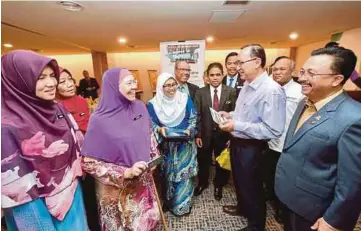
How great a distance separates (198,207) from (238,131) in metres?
1.16

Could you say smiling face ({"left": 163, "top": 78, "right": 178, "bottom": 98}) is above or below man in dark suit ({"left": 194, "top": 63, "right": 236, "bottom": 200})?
above

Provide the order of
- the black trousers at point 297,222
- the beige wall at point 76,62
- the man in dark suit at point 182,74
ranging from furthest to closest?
the beige wall at point 76,62 → the man in dark suit at point 182,74 → the black trousers at point 297,222

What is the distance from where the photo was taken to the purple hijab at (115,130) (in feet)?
4.01

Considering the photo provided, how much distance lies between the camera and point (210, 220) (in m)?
2.08

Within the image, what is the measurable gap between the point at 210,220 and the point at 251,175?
78 centimetres

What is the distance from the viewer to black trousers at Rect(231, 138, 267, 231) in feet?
5.19

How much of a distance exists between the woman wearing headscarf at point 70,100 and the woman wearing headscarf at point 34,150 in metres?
0.85

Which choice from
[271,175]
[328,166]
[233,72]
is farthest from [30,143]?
[233,72]

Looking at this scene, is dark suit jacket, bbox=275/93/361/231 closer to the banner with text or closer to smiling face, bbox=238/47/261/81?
smiling face, bbox=238/47/261/81

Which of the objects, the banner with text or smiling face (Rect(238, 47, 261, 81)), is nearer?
smiling face (Rect(238, 47, 261, 81))

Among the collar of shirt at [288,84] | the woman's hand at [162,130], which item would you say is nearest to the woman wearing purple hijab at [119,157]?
the woman's hand at [162,130]

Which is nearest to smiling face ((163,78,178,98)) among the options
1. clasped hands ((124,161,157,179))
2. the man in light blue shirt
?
the man in light blue shirt

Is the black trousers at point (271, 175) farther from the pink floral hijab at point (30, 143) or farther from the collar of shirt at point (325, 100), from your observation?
the pink floral hijab at point (30, 143)

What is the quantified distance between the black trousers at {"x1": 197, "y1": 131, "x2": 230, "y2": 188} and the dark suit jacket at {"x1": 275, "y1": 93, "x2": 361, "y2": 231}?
50.2 inches
